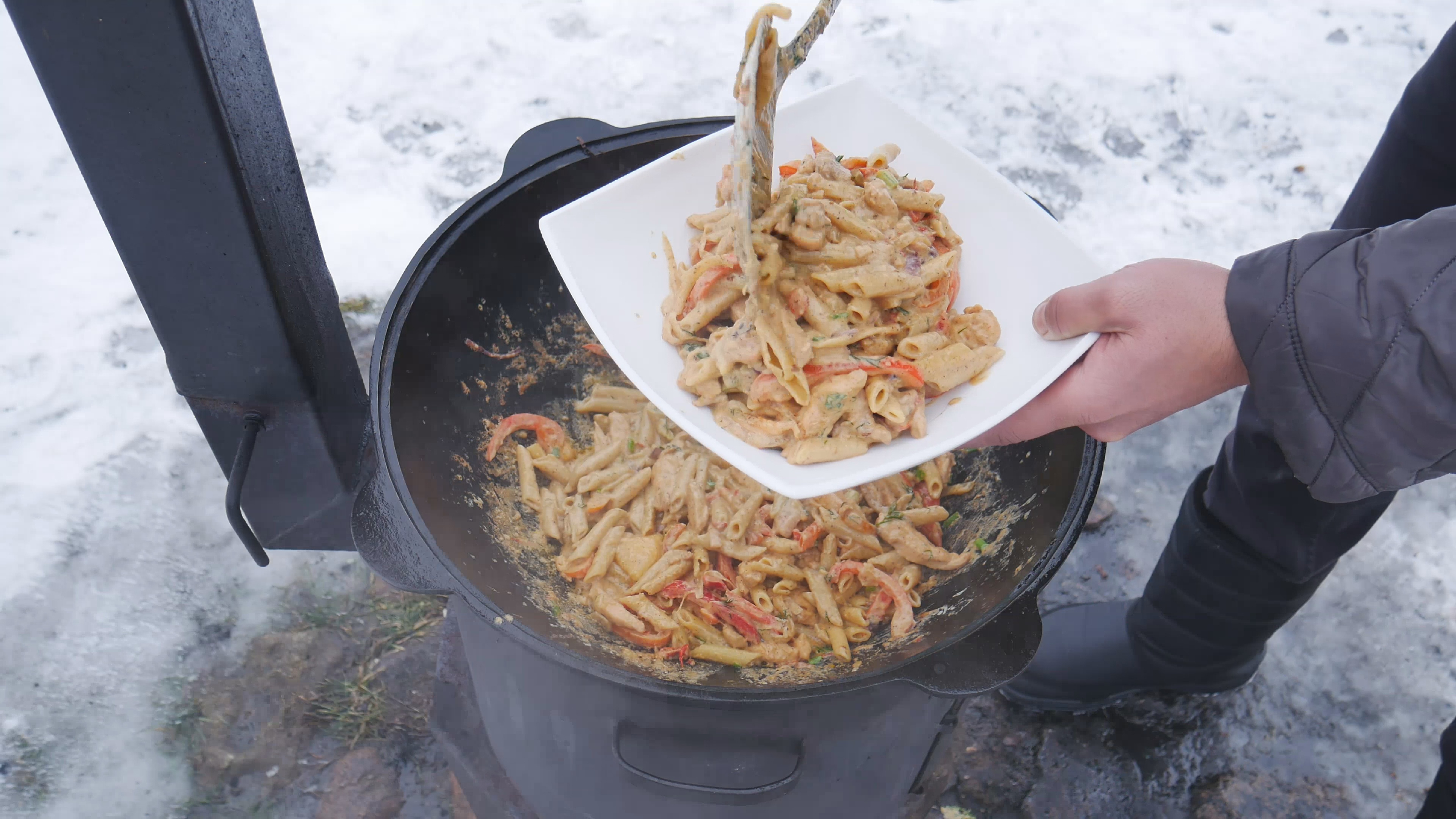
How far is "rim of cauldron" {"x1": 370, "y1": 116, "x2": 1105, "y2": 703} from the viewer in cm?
188

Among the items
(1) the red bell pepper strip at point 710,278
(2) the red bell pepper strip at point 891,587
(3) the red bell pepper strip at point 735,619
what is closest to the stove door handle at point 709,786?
(3) the red bell pepper strip at point 735,619

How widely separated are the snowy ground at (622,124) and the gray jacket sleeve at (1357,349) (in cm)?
205

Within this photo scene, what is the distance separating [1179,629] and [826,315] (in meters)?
1.99

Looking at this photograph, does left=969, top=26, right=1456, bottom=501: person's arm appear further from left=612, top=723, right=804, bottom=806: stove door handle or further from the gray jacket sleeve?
left=612, top=723, right=804, bottom=806: stove door handle

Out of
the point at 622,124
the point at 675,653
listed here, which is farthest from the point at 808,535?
the point at 622,124

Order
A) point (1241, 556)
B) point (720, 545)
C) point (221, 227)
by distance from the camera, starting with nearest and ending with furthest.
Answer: point (221, 227), point (720, 545), point (1241, 556)

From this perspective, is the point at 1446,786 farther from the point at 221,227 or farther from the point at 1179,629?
the point at 221,227

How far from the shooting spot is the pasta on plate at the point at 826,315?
215 centimetres

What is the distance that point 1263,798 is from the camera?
3.33 meters

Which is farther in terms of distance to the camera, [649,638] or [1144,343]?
[649,638]

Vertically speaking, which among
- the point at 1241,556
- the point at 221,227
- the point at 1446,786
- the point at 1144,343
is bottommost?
the point at 1446,786

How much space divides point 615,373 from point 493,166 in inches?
101

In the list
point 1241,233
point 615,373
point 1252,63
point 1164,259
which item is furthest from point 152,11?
point 1252,63

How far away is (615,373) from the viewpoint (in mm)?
3258
